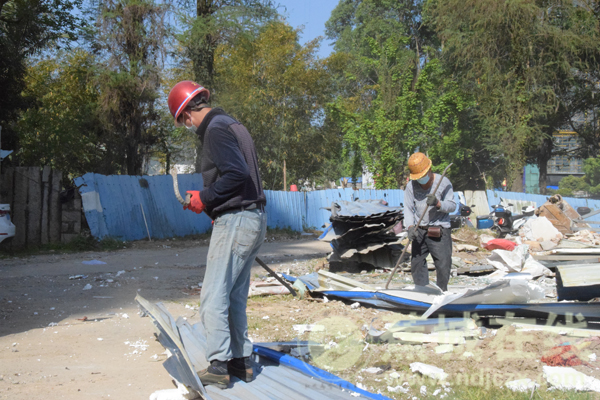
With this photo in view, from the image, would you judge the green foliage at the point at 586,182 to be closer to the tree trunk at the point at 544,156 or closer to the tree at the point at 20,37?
the tree trunk at the point at 544,156

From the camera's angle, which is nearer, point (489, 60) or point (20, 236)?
point (20, 236)

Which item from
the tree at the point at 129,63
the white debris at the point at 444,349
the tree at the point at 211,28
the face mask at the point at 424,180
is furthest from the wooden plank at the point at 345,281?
the tree at the point at 211,28

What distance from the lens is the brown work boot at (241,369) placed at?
3.23 meters


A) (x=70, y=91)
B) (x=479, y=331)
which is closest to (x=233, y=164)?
(x=479, y=331)

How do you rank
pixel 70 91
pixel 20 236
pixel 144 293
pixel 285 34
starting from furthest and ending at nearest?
pixel 285 34 < pixel 70 91 < pixel 20 236 < pixel 144 293

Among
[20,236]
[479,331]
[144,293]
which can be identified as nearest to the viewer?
[479,331]

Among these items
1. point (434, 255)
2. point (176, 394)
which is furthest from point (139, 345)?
point (434, 255)

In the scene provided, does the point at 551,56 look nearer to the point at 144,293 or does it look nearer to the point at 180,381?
the point at 144,293

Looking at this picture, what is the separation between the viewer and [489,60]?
81.5 feet

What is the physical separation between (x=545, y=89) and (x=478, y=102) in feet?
12.0

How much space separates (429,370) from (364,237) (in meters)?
5.25

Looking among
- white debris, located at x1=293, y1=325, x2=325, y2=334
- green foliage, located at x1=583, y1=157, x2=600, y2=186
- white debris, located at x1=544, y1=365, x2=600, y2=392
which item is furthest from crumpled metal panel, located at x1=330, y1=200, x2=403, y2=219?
green foliage, located at x1=583, y1=157, x2=600, y2=186

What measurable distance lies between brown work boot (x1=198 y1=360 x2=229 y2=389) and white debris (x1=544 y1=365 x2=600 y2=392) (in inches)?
81.0

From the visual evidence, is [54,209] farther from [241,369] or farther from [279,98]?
[279,98]
